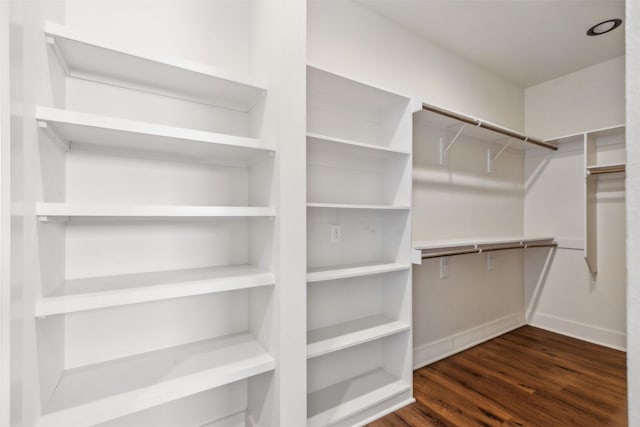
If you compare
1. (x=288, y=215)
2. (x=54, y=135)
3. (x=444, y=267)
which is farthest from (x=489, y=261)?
(x=54, y=135)

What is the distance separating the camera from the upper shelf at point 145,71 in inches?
42.5

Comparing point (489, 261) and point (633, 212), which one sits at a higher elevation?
point (633, 212)

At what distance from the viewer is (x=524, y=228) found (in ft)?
10.6

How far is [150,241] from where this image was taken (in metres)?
1.41

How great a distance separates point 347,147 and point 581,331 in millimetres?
2992

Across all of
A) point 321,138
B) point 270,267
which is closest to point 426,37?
point 321,138

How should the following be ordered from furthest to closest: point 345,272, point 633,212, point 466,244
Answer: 1. point 466,244
2. point 345,272
3. point 633,212

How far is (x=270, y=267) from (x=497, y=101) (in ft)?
9.61

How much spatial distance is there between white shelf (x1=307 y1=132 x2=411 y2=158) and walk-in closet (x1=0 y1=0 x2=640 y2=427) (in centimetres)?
3

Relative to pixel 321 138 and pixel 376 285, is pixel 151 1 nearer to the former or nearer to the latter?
pixel 321 138

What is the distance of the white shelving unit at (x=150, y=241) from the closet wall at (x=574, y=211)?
3.08m

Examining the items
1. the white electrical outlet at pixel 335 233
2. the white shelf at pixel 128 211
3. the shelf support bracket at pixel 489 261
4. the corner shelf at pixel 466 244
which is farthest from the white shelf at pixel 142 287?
the shelf support bracket at pixel 489 261

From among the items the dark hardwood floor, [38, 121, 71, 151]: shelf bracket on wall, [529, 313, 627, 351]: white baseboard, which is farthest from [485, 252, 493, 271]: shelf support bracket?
[38, 121, 71, 151]: shelf bracket on wall

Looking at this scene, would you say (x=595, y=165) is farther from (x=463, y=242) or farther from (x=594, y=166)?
(x=463, y=242)
